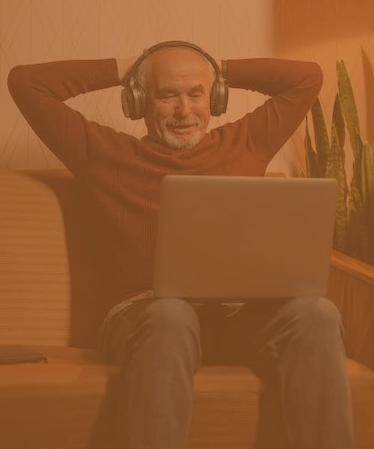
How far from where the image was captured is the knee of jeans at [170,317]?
159 cm

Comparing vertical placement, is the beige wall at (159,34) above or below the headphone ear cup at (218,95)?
above

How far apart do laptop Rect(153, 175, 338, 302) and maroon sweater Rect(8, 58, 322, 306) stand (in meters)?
0.44

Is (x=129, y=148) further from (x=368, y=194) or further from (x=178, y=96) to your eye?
(x=368, y=194)

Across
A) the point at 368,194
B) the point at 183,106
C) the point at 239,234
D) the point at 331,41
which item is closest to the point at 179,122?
the point at 183,106

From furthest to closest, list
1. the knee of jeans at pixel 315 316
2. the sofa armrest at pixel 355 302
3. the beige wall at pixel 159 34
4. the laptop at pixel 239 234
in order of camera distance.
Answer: the beige wall at pixel 159 34 < the sofa armrest at pixel 355 302 < the knee of jeans at pixel 315 316 < the laptop at pixel 239 234

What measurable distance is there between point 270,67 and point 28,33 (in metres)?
0.87

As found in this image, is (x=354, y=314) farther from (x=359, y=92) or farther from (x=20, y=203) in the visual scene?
(x=359, y=92)

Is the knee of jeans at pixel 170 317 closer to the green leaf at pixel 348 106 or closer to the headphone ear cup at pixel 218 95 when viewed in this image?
the headphone ear cup at pixel 218 95

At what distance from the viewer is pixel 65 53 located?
2633 millimetres

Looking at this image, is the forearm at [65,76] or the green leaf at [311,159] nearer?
the forearm at [65,76]

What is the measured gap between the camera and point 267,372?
169 cm

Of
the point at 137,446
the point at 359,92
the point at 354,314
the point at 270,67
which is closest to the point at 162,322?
the point at 137,446

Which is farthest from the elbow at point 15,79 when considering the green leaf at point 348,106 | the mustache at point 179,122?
the green leaf at point 348,106

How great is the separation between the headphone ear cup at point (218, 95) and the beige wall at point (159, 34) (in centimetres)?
63
